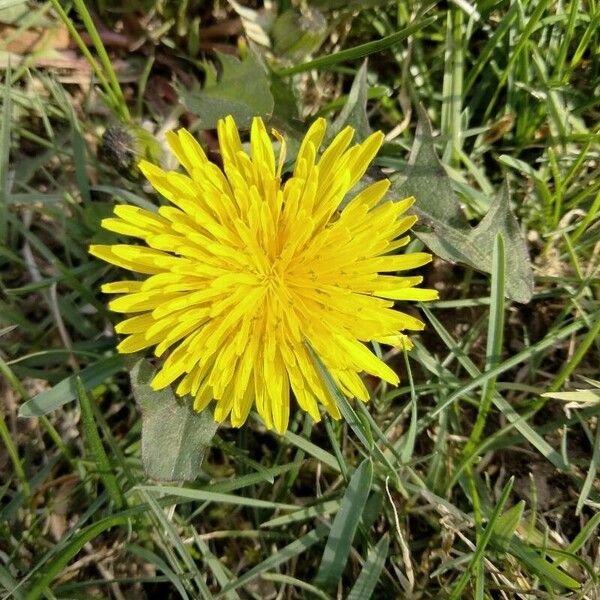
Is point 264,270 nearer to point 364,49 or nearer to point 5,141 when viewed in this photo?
point 364,49

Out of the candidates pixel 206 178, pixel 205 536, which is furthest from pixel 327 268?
pixel 205 536

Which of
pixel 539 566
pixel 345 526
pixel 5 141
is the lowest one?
pixel 539 566

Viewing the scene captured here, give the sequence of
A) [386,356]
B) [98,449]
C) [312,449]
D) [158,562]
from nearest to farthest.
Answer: [98,449] < [158,562] < [312,449] < [386,356]

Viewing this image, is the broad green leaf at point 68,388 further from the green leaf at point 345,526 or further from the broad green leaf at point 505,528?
the broad green leaf at point 505,528

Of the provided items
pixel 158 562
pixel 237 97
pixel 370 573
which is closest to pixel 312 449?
pixel 370 573

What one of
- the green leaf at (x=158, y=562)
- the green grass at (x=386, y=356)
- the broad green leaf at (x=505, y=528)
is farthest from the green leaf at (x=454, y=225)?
the green leaf at (x=158, y=562)

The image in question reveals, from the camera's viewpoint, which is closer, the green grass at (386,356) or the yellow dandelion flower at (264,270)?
the yellow dandelion flower at (264,270)
